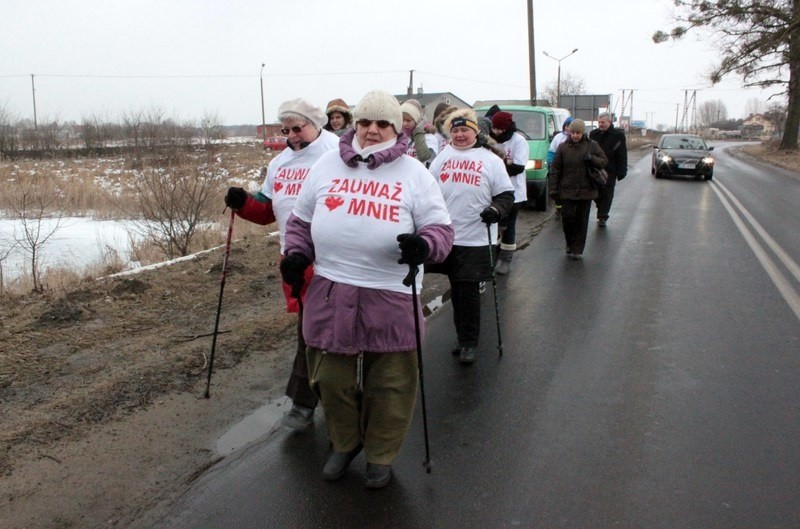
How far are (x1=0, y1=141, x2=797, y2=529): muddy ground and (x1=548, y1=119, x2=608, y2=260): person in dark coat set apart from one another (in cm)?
264

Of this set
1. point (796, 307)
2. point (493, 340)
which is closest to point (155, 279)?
point (493, 340)

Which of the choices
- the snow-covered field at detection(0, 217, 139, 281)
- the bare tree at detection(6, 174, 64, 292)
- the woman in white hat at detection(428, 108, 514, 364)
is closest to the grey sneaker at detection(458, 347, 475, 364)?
the woman in white hat at detection(428, 108, 514, 364)

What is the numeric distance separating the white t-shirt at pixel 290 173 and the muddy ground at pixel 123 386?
1319 mm

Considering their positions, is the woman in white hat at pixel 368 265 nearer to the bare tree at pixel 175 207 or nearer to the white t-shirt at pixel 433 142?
the white t-shirt at pixel 433 142

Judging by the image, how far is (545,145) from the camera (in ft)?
45.1

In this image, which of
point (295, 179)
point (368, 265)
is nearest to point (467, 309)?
point (295, 179)

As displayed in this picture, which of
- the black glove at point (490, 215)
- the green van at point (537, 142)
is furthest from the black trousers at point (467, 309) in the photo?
the green van at point (537, 142)

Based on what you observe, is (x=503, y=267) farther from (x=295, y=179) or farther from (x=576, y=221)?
(x=295, y=179)

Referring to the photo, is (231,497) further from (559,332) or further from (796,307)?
(796,307)

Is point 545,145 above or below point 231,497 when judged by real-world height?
above

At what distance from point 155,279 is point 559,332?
4.35 meters

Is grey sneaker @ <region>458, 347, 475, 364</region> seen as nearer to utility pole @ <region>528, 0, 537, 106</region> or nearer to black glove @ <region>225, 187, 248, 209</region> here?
black glove @ <region>225, 187, 248, 209</region>

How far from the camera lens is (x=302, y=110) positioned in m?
4.00

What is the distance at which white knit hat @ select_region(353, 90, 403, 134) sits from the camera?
3328 millimetres
